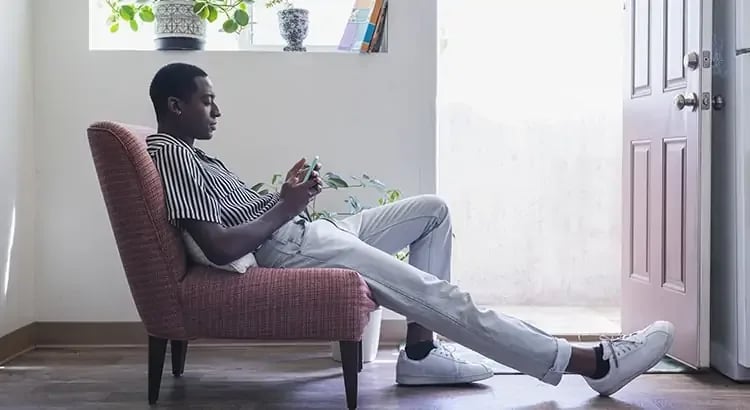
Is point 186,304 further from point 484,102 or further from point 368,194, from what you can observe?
point 484,102

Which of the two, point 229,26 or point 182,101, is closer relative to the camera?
point 182,101

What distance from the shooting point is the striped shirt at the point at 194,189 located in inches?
81.0

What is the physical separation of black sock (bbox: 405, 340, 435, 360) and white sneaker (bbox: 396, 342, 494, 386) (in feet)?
0.03

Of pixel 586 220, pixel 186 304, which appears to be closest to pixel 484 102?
pixel 586 220

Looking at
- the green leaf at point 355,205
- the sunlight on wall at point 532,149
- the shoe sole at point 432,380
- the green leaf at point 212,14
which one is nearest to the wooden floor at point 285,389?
the shoe sole at point 432,380

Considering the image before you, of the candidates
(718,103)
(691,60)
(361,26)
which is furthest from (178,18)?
(718,103)

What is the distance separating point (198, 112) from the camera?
7.41ft

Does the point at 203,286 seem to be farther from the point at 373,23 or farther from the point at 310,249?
the point at 373,23

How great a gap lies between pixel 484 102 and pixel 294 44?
4.83 ft

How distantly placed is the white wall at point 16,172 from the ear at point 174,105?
2.72ft

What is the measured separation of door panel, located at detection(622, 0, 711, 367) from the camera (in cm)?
259

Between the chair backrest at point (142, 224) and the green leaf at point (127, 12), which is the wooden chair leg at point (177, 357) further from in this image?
the green leaf at point (127, 12)

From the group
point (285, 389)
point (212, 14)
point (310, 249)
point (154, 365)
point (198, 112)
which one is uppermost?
point (212, 14)

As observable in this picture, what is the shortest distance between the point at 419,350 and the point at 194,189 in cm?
84
